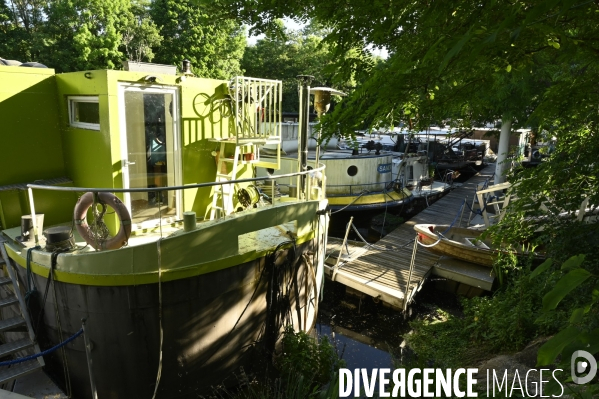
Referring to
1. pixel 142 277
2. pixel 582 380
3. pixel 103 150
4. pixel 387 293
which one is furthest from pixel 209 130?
pixel 582 380

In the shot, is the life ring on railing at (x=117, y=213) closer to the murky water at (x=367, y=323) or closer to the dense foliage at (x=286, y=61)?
the murky water at (x=367, y=323)

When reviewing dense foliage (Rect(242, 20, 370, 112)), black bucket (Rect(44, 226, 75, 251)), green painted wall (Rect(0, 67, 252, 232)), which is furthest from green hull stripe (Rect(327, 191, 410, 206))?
dense foliage (Rect(242, 20, 370, 112))

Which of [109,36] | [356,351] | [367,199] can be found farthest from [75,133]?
[109,36]

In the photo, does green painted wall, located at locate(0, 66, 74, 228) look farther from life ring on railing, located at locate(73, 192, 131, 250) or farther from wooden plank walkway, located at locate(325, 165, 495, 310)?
wooden plank walkway, located at locate(325, 165, 495, 310)

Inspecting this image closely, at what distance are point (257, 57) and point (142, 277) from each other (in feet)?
98.6

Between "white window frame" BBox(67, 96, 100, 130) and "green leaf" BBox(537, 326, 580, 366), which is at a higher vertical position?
"white window frame" BBox(67, 96, 100, 130)

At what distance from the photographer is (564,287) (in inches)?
47.1

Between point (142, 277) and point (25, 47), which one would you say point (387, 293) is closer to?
point (142, 277)

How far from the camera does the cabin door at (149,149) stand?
5996 millimetres

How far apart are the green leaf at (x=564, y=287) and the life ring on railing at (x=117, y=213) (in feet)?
15.1

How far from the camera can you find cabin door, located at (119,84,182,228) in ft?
19.7

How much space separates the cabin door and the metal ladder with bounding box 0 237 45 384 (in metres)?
1.71

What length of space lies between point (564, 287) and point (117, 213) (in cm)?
470

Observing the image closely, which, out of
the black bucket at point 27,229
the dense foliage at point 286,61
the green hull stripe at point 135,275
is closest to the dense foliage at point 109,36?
the dense foliage at point 286,61
